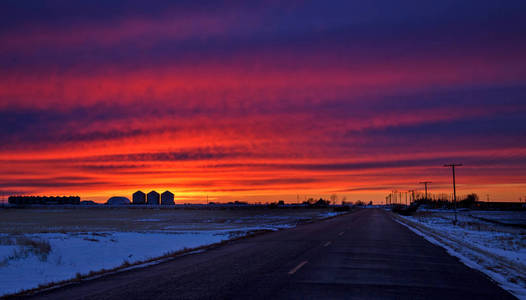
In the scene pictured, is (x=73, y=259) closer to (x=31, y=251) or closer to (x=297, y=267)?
(x=31, y=251)

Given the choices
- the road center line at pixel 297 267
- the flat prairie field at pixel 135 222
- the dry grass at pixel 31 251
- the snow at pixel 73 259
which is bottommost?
the flat prairie field at pixel 135 222

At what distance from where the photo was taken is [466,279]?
10.4 m

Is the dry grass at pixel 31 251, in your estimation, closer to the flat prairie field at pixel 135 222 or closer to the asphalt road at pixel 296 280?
the asphalt road at pixel 296 280

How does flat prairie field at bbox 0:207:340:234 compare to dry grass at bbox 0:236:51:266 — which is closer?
dry grass at bbox 0:236:51:266

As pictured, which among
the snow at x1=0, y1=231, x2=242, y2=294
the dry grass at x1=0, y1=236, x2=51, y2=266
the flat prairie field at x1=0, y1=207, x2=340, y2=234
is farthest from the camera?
the flat prairie field at x1=0, y1=207, x2=340, y2=234

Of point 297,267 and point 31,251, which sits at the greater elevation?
point 31,251

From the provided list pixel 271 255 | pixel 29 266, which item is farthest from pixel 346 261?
pixel 29 266

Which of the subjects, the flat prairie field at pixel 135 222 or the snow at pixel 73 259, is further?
the flat prairie field at pixel 135 222

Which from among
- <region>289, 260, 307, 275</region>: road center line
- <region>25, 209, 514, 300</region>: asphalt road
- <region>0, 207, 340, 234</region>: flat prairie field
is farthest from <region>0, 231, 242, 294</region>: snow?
<region>0, 207, 340, 234</region>: flat prairie field

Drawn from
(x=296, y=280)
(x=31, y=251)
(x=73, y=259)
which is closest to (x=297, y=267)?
(x=296, y=280)

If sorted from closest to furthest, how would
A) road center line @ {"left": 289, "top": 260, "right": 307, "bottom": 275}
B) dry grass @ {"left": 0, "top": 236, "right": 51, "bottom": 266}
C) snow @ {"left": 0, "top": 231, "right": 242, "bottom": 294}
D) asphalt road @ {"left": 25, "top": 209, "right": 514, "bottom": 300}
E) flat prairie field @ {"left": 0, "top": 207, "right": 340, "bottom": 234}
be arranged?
asphalt road @ {"left": 25, "top": 209, "right": 514, "bottom": 300} < road center line @ {"left": 289, "top": 260, "right": 307, "bottom": 275} < snow @ {"left": 0, "top": 231, "right": 242, "bottom": 294} < dry grass @ {"left": 0, "top": 236, "right": 51, "bottom": 266} < flat prairie field @ {"left": 0, "top": 207, "right": 340, "bottom": 234}

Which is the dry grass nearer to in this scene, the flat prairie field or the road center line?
the road center line

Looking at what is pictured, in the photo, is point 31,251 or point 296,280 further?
point 31,251

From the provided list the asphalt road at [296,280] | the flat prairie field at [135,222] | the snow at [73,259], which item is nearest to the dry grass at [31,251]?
the snow at [73,259]
